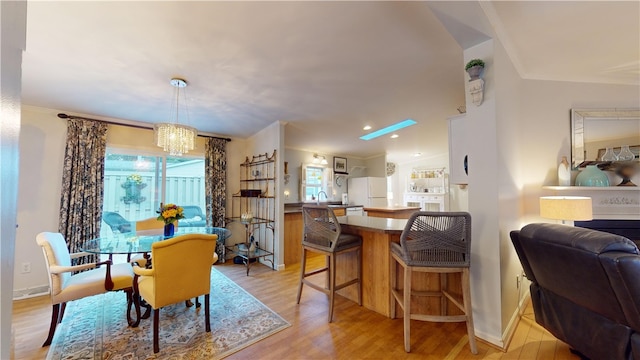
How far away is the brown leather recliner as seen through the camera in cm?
128

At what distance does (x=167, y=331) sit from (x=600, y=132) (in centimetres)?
476

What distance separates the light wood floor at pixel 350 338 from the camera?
6.22 ft

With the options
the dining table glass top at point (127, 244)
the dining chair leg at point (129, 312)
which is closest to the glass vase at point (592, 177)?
the dining table glass top at point (127, 244)

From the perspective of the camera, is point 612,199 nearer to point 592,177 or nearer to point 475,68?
point 592,177

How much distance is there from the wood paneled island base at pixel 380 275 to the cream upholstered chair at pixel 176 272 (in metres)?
1.42

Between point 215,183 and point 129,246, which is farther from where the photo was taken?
point 215,183

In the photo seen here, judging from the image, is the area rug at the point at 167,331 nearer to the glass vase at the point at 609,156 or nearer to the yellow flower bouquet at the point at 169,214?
the yellow flower bouquet at the point at 169,214

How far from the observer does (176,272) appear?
2.01 metres

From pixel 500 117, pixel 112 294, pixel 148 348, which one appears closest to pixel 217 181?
pixel 112 294

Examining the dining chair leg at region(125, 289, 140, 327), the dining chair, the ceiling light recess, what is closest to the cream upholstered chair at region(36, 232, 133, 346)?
the dining chair leg at region(125, 289, 140, 327)

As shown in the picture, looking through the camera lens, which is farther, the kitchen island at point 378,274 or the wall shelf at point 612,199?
the wall shelf at point 612,199

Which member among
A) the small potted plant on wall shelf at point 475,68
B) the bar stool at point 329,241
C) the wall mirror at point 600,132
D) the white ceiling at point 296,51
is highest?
the white ceiling at point 296,51

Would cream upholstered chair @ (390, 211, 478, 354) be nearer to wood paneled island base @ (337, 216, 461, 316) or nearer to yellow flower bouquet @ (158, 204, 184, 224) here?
wood paneled island base @ (337, 216, 461, 316)

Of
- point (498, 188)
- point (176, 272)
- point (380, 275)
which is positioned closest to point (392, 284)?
point (380, 275)
